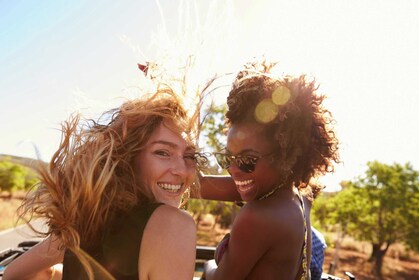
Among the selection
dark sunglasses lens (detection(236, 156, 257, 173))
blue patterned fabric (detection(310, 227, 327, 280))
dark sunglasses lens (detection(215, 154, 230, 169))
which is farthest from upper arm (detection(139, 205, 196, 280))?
blue patterned fabric (detection(310, 227, 327, 280))

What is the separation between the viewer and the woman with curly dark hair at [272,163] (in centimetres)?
187

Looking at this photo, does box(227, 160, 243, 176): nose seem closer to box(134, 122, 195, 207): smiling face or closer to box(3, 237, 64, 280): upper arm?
box(134, 122, 195, 207): smiling face

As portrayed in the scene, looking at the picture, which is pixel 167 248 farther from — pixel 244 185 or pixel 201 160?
pixel 244 185

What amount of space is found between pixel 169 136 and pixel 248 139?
501 mm

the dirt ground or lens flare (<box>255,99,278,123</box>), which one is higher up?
lens flare (<box>255,99,278,123</box>)

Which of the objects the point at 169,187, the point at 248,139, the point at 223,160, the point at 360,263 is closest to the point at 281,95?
the point at 248,139

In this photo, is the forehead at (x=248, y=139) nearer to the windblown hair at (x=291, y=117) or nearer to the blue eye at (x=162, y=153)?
the windblown hair at (x=291, y=117)

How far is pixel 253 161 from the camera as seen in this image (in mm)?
2090

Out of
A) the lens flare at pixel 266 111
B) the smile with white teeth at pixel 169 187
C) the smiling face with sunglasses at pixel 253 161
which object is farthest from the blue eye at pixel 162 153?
the lens flare at pixel 266 111

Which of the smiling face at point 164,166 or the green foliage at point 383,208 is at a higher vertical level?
the smiling face at point 164,166

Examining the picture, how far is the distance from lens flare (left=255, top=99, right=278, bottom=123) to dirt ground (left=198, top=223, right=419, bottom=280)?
68.3 ft

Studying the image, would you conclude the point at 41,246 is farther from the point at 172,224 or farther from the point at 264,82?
the point at 264,82

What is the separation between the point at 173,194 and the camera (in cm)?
184

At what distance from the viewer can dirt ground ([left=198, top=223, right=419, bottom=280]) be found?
22789 millimetres
